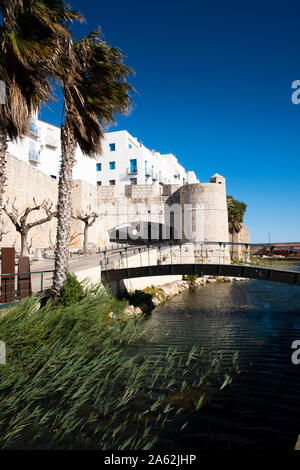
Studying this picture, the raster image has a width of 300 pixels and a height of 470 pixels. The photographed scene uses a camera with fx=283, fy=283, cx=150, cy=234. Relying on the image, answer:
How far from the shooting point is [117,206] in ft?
117

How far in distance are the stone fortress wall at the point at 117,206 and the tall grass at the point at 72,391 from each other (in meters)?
14.3

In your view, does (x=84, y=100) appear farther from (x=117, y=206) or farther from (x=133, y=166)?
(x=133, y=166)

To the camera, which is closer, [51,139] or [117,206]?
[51,139]

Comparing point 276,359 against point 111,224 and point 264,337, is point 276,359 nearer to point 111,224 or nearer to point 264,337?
point 264,337

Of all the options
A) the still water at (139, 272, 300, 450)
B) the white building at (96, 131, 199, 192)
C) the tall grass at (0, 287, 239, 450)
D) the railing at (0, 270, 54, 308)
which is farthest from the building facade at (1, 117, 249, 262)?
the tall grass at (0, 287, 239, 450)

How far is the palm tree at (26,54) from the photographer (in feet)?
19.8

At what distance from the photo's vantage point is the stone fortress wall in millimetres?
21078

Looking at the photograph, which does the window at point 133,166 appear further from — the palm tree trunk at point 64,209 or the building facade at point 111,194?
the palm tree trunk at point 64,209

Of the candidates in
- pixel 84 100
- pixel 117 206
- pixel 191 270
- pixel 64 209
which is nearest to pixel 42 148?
pixel 117 206

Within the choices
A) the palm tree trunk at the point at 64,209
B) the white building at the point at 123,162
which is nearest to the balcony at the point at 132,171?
the white building at the point at 123,162

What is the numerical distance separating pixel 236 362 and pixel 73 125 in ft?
27.9

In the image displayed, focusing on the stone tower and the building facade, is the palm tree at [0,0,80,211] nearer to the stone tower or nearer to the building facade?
the building facade

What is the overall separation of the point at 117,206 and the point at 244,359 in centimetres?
2931

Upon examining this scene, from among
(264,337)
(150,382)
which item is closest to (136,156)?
(264,337)
